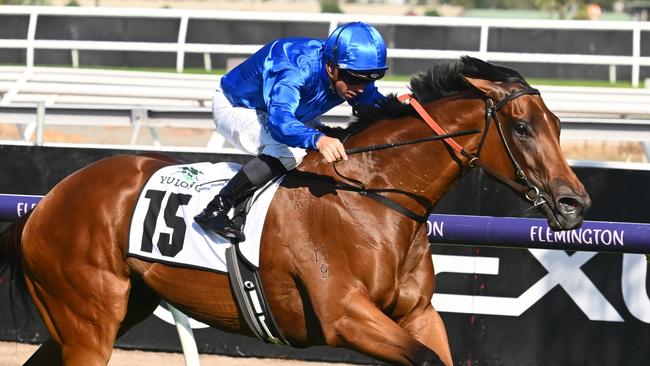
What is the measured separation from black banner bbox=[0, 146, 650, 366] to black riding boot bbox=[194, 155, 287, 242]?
2247mm

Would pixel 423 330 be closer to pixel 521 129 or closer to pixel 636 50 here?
pixel 521 129

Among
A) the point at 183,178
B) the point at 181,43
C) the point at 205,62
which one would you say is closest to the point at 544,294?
the point at 183,178

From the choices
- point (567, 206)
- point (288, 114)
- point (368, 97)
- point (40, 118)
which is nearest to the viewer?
point (567, 206)

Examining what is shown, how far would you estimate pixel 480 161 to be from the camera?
157 inches

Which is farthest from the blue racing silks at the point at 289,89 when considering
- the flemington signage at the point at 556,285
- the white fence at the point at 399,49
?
the white fence at the point at 399,49

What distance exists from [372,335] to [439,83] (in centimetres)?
107

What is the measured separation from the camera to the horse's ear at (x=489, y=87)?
13.0 feet

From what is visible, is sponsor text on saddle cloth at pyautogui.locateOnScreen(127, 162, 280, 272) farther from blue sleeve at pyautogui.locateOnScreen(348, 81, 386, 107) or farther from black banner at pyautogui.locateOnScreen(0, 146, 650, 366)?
black banner at pyautogui.locateOnScreen(0, 146, 650, 366)

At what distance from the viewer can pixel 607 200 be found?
20.0ft

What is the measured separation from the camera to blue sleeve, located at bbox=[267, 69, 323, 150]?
154 inches

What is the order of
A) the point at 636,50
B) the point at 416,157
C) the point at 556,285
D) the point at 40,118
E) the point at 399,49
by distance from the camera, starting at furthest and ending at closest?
the point at 399,49, the point at 636,50, the point at 40,118, the point at 556,285, the point at 416,157

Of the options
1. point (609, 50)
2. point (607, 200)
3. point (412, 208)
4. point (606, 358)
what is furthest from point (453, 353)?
point (609, 50)

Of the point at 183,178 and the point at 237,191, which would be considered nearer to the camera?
the point at 237,191

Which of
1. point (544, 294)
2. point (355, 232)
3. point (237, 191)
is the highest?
point (237, 191)
